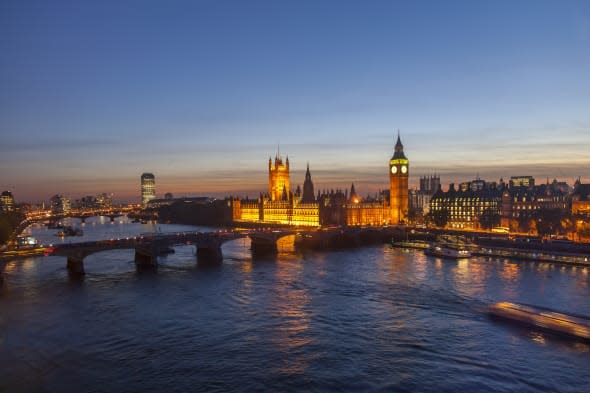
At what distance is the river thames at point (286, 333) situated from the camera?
2712 cm

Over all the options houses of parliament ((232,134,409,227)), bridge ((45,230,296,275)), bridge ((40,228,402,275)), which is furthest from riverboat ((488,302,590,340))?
houses of parliament ((232,134,409,227))

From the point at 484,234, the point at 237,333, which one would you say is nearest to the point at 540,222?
the point at 484,234

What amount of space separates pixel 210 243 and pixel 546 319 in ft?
165

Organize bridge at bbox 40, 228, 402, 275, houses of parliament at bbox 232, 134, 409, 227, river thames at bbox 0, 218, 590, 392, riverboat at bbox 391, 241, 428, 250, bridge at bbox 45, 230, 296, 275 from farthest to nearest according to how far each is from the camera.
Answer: houses of parliament at bbox 232, 134, 409, 227
riverboat at bbox 391, 241, 428, 250
bridge at bbox 40, 228, 402, 275
bridge at bbox 45, 230, 296, 275
river thames at bbox 0, 218, 590, 392

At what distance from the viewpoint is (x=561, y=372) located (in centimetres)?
2742

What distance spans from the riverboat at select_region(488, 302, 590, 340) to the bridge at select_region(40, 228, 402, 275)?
43.5 meters

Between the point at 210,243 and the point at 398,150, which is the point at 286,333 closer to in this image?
the point at 210,243

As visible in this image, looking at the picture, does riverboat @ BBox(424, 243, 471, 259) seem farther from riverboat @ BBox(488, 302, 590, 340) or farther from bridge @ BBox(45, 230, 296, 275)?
riverboat @ BBox(488, 302, 590, 340)

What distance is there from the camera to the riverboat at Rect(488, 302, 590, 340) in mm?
32062

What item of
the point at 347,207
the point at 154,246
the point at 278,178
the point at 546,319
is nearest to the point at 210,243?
the point at 154,246

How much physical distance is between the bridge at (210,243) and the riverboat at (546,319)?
143 ft

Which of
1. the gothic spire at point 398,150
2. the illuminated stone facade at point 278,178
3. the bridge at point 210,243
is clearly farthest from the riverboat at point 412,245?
the illuminated stone facade at point 278,178

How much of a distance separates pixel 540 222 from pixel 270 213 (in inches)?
3579

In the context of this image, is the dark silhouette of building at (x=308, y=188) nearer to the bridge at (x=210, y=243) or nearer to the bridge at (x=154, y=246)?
the bridge at (x=210, y=243)
